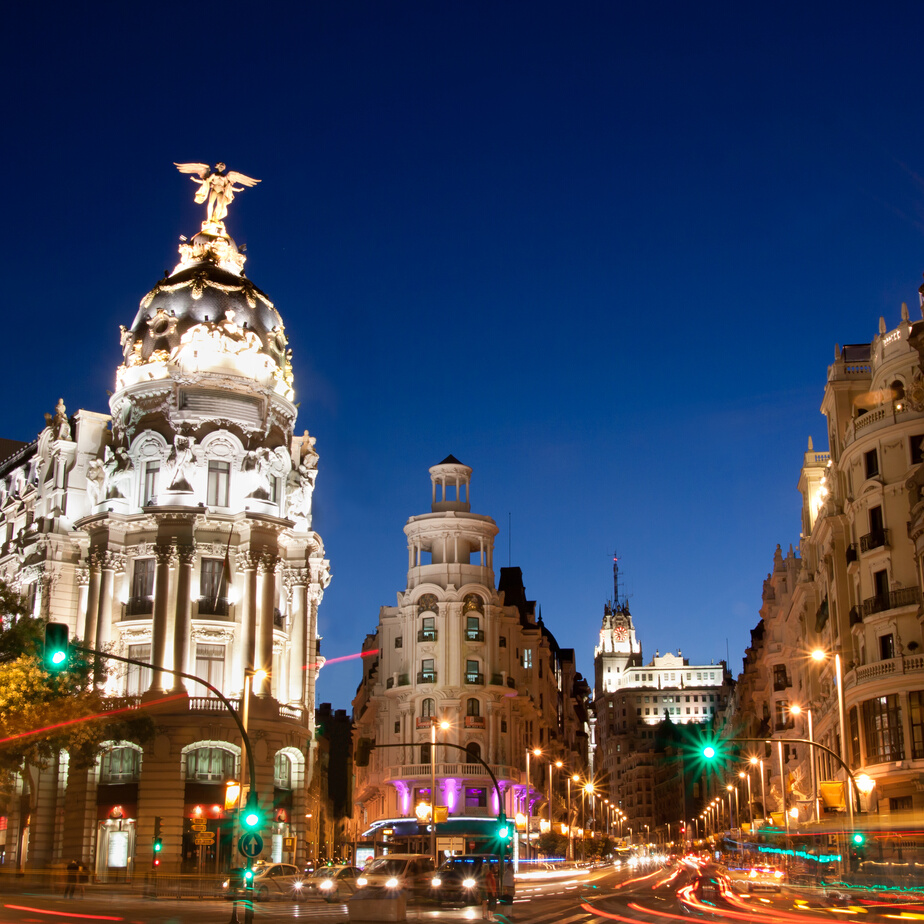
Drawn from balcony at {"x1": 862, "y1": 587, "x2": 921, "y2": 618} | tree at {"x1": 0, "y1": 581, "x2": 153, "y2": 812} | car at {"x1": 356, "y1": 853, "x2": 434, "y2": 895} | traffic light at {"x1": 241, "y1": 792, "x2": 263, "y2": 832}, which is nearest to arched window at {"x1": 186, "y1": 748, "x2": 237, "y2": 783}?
tree at {"x1": 0, "y1": 581, "x2": 153, "y2": 812}

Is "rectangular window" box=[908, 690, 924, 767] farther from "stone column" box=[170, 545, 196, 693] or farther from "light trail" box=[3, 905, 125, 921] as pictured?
"stone column" box=[170, 545, 196, 693]

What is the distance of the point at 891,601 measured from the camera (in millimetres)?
51656

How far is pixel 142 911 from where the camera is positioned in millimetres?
36219

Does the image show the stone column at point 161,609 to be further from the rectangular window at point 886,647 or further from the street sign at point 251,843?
the street sign at point 251,843

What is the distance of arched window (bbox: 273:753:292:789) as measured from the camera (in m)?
65.8

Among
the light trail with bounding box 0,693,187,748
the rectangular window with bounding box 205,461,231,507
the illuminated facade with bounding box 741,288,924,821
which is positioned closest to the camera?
the illuminated facade with bounding box 741,288,924,821

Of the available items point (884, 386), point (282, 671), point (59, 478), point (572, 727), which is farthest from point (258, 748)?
point (572, 727)

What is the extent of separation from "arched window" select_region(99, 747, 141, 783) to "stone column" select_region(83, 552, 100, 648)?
615 cm

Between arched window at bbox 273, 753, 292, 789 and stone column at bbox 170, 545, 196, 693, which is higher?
stone column at bbox 170, 545, 196, 693

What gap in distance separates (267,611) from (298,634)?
3537 millimetres

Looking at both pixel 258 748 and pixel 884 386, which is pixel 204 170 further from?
pixel 884 386

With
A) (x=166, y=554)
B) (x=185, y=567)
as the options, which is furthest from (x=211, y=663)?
(x=166, y=554)

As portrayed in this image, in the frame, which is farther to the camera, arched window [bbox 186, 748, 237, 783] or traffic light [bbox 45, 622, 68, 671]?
arched window [bbox 186, 748, 237, 783]

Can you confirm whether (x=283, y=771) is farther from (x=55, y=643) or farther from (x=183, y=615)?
(x=55, y=643)
